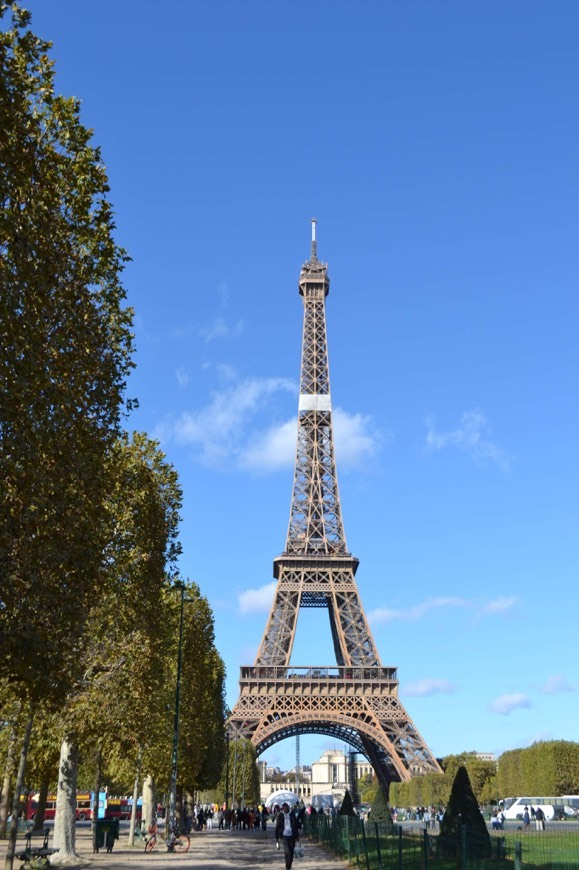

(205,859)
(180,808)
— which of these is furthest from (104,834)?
(180,808)

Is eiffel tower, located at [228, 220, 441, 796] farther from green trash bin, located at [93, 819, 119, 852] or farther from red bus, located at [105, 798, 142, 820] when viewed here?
green trash bin, located at [93, 819, 119, 852]

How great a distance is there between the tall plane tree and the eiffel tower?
2683 inches

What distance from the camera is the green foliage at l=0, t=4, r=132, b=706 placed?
49.9ft

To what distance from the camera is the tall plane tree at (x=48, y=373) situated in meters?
15.2

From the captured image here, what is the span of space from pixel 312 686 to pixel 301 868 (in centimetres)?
6060

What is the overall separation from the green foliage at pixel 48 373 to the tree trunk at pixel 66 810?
31.6ft

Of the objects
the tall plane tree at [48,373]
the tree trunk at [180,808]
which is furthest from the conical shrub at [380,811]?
the tall plane tree at [48,373]

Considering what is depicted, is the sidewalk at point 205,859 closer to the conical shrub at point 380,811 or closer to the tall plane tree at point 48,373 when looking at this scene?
the conical shrub at point 380,811

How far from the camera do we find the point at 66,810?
28.7 m

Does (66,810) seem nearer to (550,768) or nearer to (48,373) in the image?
(48,373)

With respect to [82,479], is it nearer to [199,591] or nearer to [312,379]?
[199,591]

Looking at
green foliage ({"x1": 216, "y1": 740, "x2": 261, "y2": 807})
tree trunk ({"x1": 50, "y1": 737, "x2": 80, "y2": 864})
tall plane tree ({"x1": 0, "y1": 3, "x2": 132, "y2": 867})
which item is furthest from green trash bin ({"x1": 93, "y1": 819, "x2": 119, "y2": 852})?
green foliage ({"x1": 216, "y1": 740, "x2": 261, "y2": 807})

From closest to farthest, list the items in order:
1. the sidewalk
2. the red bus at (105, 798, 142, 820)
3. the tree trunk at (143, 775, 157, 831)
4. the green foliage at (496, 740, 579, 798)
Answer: the sidewalk, the tree trunk at (143, 775, 157, 831), the red bus at (105, 798, 142, 820), the green foliage at (496, 740, 579, 798)

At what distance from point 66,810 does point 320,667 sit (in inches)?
2500
